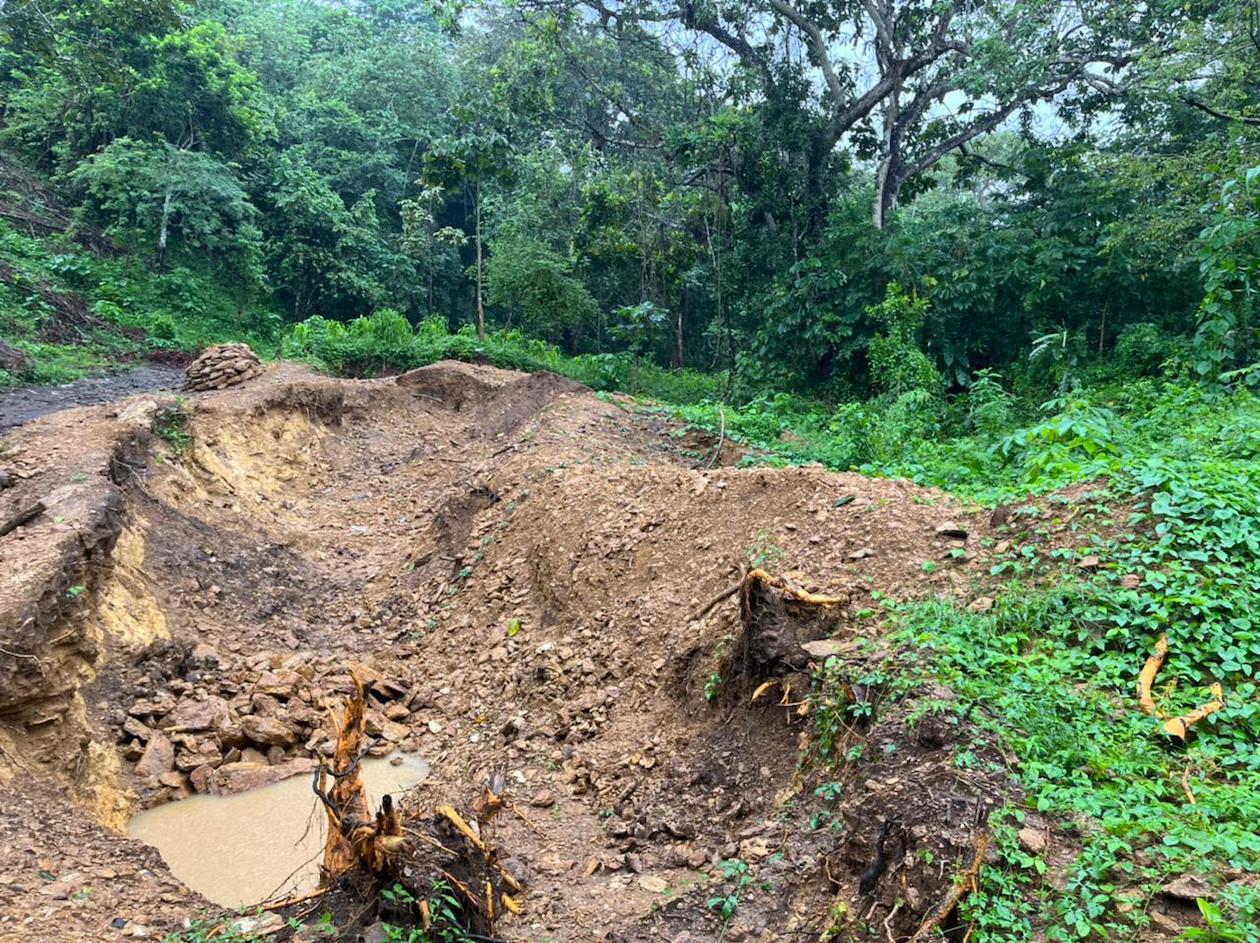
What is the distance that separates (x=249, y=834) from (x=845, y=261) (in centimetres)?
1119

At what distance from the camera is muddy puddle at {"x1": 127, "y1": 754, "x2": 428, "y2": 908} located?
13.4 feet

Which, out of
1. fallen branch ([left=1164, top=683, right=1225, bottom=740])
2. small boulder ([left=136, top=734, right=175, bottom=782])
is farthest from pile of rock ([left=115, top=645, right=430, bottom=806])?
fallen branch ([left=1164, top=683, right=1225, bottom=740])

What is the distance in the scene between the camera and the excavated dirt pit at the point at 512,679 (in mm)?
3162

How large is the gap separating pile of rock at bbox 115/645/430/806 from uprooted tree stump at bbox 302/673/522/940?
223cm

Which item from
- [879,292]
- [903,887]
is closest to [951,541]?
[903,887]

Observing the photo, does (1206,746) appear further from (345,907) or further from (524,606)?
(524,606)

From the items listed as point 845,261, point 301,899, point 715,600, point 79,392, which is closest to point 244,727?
point 301,899

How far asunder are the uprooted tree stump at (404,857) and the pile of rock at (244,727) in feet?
7.32

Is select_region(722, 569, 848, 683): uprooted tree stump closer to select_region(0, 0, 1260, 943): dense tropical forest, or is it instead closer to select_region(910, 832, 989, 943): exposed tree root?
select_region(0, 0, 1260, 943): dense tropical forest

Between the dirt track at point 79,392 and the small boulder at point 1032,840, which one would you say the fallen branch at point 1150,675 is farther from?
the dirt track at point 79,392

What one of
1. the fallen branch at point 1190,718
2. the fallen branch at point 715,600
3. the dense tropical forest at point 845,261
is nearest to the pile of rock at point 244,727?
the fallen branch at point 715,600

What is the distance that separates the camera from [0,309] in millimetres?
13109

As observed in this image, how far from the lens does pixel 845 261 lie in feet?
42.0

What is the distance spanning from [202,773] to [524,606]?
239 cm
